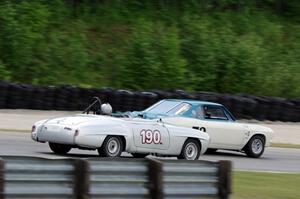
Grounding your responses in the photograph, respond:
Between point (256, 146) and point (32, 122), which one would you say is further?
point (32, 122)

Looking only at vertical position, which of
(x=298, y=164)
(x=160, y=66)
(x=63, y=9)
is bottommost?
(x=298, y=164)

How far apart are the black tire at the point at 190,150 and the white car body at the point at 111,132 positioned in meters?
0.09

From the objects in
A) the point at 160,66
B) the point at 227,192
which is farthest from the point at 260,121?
the point at 227,192

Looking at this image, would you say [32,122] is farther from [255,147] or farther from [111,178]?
[111,178]

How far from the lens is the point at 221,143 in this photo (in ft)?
62.6

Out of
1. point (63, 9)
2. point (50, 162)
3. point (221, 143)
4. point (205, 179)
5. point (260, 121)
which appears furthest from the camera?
point (63, 9)

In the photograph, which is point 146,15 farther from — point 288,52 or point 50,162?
point 50,162

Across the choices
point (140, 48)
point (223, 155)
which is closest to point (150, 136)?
point (223, 155)

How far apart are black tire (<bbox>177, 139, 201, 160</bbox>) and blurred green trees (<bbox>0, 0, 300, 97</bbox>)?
15524mm

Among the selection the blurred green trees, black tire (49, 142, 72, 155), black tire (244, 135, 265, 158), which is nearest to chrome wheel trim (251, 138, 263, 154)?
black tire (244, 135, 265, 158)

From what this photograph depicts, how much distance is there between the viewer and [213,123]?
18922 millimetres

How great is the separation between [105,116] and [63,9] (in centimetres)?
2198

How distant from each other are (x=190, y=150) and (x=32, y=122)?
936 cm

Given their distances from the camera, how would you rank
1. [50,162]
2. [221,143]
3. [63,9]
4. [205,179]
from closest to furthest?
[50,162] → [205,179] → [221,143] → [63,9]
